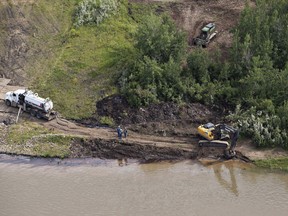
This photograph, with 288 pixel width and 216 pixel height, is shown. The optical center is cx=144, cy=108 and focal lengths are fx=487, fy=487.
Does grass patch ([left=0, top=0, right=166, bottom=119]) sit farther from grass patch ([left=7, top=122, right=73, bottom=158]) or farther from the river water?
the river water

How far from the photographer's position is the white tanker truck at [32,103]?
40.8 m

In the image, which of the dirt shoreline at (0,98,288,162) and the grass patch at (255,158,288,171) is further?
the dirt shoreline at (0,98,288,162)

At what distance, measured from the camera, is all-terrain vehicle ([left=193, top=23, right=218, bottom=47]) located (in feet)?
161

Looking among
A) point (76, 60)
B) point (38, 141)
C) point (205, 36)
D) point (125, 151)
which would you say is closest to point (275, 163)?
point (125, 151)

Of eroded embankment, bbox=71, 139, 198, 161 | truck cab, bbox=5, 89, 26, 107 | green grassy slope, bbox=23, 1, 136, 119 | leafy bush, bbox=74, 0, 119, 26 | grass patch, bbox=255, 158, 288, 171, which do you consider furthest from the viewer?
leafy bush, bbox=74, 0, 119, 26

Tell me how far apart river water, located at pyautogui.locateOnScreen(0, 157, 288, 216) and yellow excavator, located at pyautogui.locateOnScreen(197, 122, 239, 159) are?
4.01 feet

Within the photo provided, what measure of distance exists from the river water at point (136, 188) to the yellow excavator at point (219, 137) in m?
1.22

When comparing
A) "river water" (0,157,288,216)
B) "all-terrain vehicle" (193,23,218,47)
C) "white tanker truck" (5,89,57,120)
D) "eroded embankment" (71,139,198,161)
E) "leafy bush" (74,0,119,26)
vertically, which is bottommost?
"river water" (0,157,288,216)

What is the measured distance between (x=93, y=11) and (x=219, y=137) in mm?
21922

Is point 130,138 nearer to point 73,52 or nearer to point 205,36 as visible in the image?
point 73,52

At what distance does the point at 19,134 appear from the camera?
39.7 metres

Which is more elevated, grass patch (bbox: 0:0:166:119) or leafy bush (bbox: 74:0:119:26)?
leafy bush (bbox: 74:0:119:26)

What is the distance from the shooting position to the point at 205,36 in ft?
→ 163

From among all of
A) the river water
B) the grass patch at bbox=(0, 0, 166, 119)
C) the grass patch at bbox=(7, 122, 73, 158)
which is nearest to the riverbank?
the grass patch at bbox=(7, 122, 73, 158)
